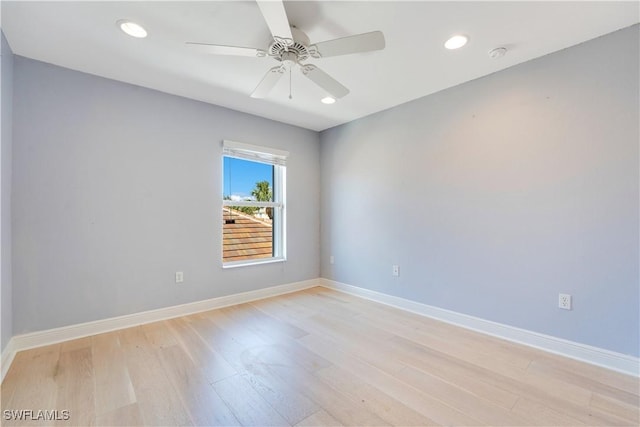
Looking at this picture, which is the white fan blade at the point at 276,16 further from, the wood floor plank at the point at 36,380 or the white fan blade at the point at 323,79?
the wood floor plank at the point at 36,380

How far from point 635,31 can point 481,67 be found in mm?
944

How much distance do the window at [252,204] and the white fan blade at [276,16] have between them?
2016 mm

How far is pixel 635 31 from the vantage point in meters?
1.97

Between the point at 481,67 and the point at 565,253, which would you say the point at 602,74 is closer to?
the point at 481,67

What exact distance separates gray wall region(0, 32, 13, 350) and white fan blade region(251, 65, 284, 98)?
1798 millimetres

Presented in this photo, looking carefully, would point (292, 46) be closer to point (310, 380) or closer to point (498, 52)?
point (498, 52)

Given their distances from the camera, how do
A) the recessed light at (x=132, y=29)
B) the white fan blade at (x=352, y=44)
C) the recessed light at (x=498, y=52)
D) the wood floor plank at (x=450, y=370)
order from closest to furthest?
the white fan blade at (x=352, y=44) → the wood floor plank at (x=450, y=370) → the recessed light at (x=132, y=29) → the recessed light at (x=498, y=52)

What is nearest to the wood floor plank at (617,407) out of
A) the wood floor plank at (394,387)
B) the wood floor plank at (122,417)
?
the wood floor plank at (394,387)

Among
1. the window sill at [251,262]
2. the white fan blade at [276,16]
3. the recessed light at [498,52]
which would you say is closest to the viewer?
the white fan blade at [276,16]

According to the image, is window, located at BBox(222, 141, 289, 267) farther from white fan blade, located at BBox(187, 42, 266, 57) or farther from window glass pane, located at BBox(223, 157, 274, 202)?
white fan blade, located at BBox(187, 42, 266, 57)

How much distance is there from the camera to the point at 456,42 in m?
2.15

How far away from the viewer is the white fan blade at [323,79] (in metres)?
2.03

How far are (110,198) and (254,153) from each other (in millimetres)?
1691

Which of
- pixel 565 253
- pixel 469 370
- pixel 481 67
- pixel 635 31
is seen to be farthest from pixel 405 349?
pixel 635 31
